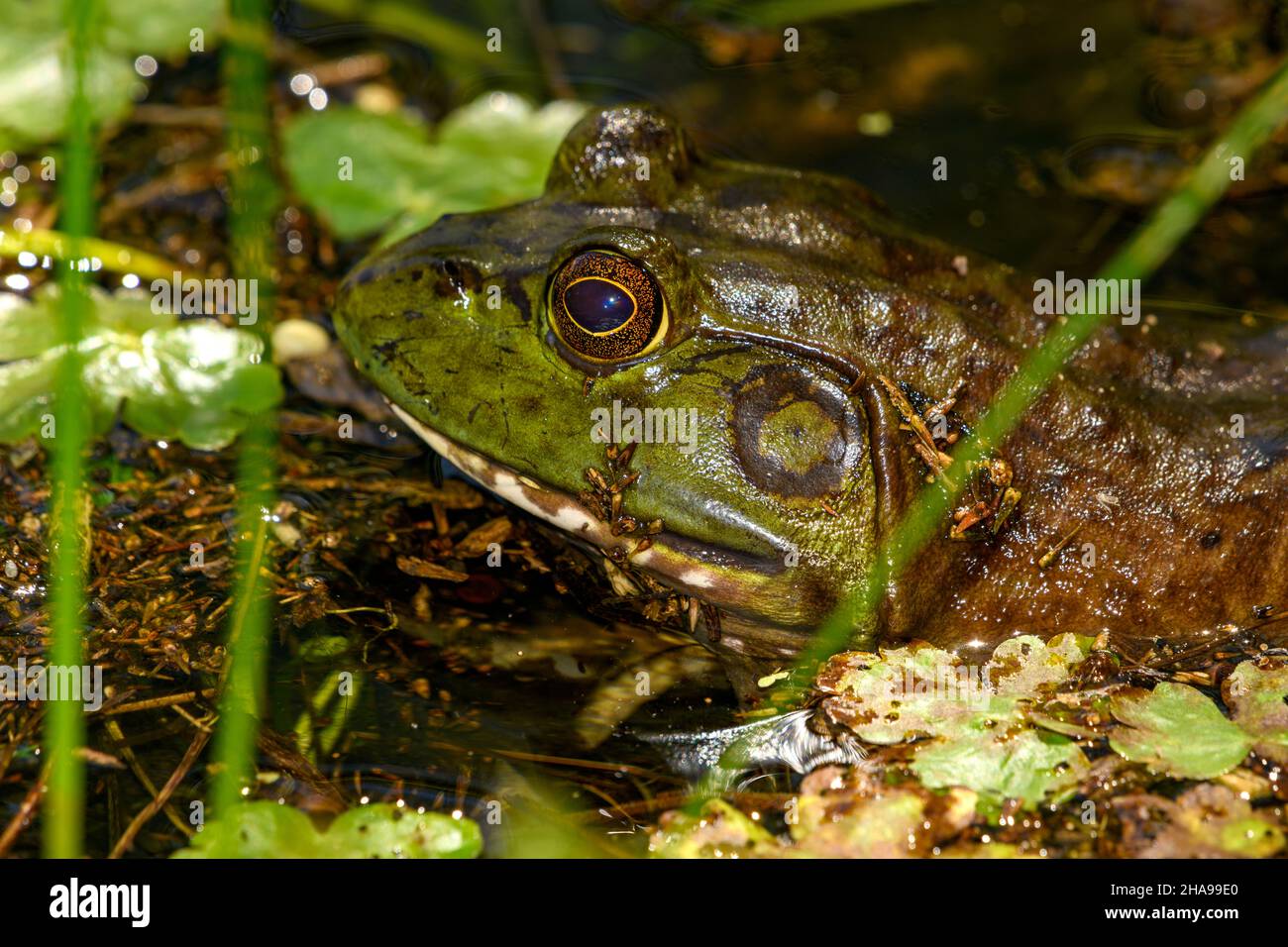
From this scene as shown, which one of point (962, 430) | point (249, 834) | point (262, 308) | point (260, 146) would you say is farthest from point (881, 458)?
point (260, 146)

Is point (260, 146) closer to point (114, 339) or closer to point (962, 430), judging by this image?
point (114, 339)

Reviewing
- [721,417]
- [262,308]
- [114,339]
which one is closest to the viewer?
[721,417]

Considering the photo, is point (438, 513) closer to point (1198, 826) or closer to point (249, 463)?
point (249, 463)

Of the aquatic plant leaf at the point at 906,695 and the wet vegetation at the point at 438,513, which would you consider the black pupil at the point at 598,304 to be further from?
the aquatic plant leaf at the point at 906,695

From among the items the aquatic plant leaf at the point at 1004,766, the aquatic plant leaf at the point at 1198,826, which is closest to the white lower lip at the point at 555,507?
the aquatic plant leaf at the point at 1004,766

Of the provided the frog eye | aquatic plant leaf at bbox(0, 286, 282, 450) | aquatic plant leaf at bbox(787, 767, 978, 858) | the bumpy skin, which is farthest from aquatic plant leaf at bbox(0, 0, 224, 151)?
aquatic plant leaf at bbox(787, 767, 978, 858)

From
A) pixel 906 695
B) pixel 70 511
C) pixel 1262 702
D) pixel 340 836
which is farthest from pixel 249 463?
pixel 1262 702

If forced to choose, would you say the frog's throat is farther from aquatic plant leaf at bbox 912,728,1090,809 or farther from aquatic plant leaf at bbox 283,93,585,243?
aquatic plant leaf at bbox 283,93,585,243
